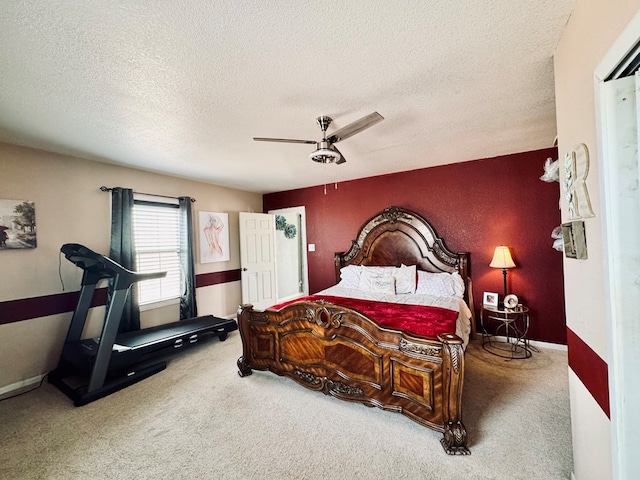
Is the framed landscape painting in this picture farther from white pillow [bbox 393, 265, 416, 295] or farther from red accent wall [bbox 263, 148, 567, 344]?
white pillow [bbox 393, 265, 416, 295]

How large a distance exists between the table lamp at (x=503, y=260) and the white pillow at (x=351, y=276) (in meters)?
1.80

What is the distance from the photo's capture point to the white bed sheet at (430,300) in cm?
271

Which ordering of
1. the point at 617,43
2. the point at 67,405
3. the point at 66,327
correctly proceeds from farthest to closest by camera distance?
the point at 66,327 → the point at 67,405 → the point at 617,43

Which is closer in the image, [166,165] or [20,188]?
[20,188]

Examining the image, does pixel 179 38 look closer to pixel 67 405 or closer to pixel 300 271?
pixel 67 405

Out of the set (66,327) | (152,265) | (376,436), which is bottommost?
(376,436)

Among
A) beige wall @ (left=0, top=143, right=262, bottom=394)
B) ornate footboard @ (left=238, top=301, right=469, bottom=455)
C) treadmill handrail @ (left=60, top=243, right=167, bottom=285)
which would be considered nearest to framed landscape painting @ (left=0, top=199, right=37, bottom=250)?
beige wall @ (left=0, top=143, right=262, bottom=394)

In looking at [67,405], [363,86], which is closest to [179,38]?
[363,86]

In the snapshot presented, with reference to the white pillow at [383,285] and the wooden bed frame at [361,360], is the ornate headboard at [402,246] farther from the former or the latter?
the wooden bed frame at [361,360]

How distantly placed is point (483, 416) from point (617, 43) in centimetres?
239

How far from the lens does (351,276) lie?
409 centimetres

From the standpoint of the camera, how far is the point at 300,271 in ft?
21.1

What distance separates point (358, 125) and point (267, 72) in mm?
724

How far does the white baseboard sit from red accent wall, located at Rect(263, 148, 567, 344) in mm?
3939
